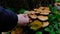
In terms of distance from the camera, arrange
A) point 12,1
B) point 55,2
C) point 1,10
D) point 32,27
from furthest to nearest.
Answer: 1. point 55,2
2. point 12,1
3. point 32,27
4. point 1,10

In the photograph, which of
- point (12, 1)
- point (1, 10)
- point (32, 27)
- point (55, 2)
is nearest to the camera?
point (1, 10)

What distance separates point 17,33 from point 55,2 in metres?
0.83

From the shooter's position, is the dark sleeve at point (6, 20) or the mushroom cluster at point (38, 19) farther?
the mushroom cluster at point (38, 19)

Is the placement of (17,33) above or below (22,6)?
below

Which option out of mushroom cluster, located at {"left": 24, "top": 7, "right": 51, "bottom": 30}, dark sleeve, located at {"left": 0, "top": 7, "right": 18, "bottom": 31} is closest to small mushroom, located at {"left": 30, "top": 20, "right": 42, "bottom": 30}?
mushroom cluster, located at {"left": 24, "top": 7, "right": 51, "bottom": 30}

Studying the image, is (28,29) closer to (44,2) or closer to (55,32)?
(55,32)

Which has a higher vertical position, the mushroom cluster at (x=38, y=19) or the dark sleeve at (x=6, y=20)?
the dark sleeve at (x=6, y=20)

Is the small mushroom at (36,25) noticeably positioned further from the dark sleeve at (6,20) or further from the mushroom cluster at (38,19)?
the dark sleeve at (6,20)

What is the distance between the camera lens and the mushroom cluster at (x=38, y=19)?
2213 millimetres

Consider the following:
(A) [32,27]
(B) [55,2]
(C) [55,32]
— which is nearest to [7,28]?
(A) [32,27]

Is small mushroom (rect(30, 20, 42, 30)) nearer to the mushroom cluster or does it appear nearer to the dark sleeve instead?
the mushroom cluster

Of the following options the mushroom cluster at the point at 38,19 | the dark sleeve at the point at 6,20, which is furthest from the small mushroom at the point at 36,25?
the dark sleeve at the point at 6,20

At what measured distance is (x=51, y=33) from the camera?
2.26 m

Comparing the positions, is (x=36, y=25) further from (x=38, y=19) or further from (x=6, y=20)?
(x=6, y=20)
